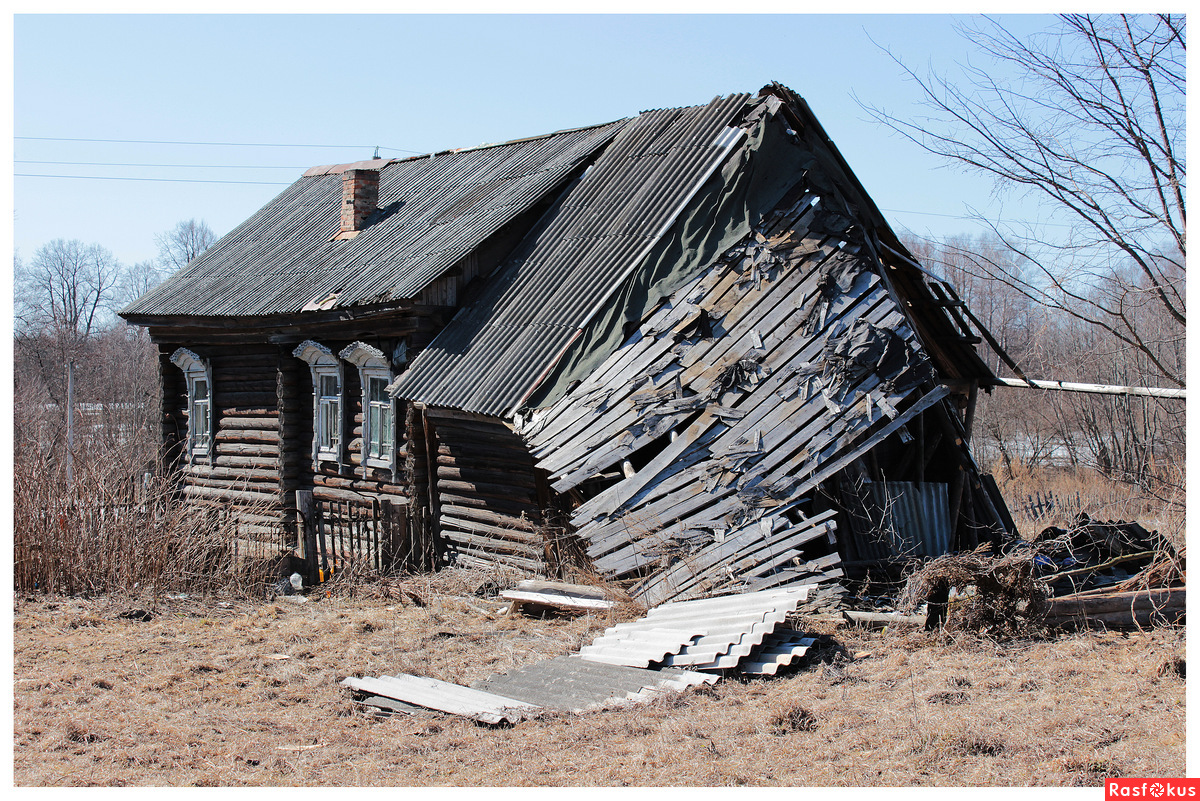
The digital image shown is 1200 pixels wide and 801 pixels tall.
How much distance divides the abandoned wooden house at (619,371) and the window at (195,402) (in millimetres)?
127

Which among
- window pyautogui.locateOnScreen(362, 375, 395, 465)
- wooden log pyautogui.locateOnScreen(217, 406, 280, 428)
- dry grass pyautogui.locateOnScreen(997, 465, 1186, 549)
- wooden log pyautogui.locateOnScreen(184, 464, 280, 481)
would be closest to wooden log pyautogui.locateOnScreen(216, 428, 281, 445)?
wooden log pyautogui.locateOnScreen(217, 406, 280, 428)

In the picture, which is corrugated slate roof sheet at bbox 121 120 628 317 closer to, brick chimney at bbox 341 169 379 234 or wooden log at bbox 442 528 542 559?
brick chimney at bbox 341 169 379 234

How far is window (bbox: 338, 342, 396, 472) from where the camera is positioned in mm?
14172

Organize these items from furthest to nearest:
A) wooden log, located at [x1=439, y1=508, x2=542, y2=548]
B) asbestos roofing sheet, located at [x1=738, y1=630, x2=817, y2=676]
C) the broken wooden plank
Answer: wooden log, located at [x1=439, y1=508, x2=542, y2=548]
the broken wooden plank
asbestos roofing sheet, located at [x1=738, y1=630, x2=817, y2=676]

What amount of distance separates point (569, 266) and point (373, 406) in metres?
3.93

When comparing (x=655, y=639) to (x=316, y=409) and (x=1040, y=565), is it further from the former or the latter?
(x=316, y=409)

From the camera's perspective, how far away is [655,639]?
7.67 meters

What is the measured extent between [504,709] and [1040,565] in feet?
17.1

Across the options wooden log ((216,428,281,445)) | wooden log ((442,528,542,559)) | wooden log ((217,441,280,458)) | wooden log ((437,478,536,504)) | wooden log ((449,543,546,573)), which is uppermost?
wooden log ((216,428,281,445))

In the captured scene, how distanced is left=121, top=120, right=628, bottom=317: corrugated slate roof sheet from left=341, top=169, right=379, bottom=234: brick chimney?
0.93ft

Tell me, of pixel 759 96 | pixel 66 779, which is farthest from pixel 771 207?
pixel 66 779

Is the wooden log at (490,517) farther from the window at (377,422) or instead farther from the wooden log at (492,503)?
the window at (377,422)

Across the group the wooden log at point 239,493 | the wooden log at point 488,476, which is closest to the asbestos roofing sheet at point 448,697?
the wooden log at point 488,476

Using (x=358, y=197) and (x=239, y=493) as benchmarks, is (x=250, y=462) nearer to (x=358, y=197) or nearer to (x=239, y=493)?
(x=239, y=493)
